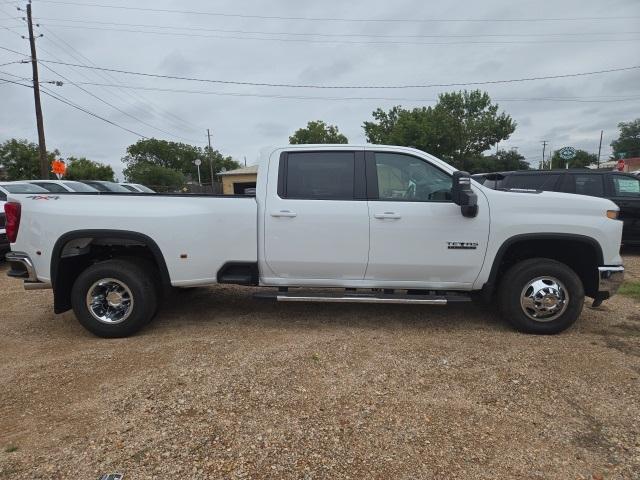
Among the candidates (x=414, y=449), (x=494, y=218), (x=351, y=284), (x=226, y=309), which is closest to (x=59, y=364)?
(x=226, y=309)

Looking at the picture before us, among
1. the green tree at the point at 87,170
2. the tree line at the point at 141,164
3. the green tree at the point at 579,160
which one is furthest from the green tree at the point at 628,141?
the green tree at the point at 87,170

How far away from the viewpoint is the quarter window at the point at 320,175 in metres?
4.26

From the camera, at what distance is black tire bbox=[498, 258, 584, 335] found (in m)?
4.18

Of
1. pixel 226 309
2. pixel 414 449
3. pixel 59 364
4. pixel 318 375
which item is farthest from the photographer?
pixel 226 309

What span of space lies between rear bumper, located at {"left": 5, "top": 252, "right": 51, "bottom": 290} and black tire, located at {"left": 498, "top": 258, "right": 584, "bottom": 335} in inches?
179

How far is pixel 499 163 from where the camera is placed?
47.7 meters

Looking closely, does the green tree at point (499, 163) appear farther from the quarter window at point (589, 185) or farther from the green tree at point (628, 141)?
the green tree at point (628, 141)

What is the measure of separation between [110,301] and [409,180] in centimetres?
321

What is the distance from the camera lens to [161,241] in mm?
4129

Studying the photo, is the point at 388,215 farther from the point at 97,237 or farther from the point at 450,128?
the point at 450,128

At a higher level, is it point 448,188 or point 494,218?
point 448,188

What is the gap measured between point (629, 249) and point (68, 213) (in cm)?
1047

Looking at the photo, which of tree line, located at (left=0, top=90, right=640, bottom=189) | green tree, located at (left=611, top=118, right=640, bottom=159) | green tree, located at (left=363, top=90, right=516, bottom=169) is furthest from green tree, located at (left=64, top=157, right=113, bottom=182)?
green tree, located at (left=611, top=118, right=640, bottom=159)

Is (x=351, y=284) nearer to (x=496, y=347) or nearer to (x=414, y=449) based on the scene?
(x=496, y=347)
